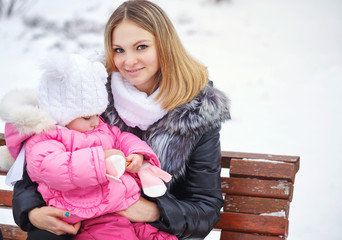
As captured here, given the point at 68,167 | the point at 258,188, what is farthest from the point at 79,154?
the point at 258,188

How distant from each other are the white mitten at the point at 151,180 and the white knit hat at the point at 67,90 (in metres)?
0.35

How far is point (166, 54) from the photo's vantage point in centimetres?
211

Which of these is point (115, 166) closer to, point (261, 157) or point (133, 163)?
point (133, 163)

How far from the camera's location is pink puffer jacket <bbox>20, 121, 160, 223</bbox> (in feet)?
5.41

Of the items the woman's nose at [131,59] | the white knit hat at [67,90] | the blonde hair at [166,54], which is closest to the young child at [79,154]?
the white knit hat at [67,90]

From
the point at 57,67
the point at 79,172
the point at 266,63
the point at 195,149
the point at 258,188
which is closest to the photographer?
the point at 79,172

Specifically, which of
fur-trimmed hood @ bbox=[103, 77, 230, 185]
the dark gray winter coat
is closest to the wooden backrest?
the dark gray winter coat

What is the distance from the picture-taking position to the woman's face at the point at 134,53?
2029mm

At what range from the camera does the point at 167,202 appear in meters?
2.04

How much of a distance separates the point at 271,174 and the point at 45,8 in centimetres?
545

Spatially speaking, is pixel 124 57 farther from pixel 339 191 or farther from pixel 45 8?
pixel 45 8

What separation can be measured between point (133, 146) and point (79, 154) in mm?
333

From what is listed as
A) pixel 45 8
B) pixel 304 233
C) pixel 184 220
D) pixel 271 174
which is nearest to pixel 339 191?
pixel 304 233

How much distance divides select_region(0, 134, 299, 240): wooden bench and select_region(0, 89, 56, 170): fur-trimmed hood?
1.12m
